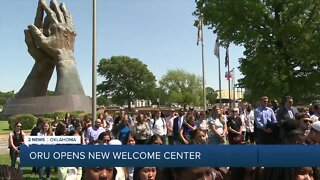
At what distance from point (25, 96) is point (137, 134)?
27.6 metres

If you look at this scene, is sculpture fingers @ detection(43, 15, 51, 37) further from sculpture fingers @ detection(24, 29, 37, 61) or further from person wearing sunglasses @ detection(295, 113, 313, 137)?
person wearing sunglasses @ detection(295, 113, 313, 137)

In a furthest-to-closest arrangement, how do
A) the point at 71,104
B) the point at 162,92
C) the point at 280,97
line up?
the point at 162,92, the point at 71,104, the point at 280,97

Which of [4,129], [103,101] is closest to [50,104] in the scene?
[4,129]

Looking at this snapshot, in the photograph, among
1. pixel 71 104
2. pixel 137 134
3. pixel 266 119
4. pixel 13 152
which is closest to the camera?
pixel 13 152

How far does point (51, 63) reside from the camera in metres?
37.9

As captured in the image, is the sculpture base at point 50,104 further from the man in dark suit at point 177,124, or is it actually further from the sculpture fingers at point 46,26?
the man in dark suit at point 177,124

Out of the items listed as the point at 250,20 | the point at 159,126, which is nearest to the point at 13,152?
the point at 159,126

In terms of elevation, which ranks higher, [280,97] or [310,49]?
[310,49]

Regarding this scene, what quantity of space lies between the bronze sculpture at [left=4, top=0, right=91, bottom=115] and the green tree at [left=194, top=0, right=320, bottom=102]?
16941 millimetres

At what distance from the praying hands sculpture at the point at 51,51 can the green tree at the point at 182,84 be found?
206 ft

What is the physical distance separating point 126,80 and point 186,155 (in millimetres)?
85852

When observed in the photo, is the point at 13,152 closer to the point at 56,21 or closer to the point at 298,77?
the point at 298,77

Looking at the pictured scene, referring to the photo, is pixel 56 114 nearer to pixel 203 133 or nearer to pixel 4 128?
pixel 4 128

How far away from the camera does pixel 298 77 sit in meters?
23.5
